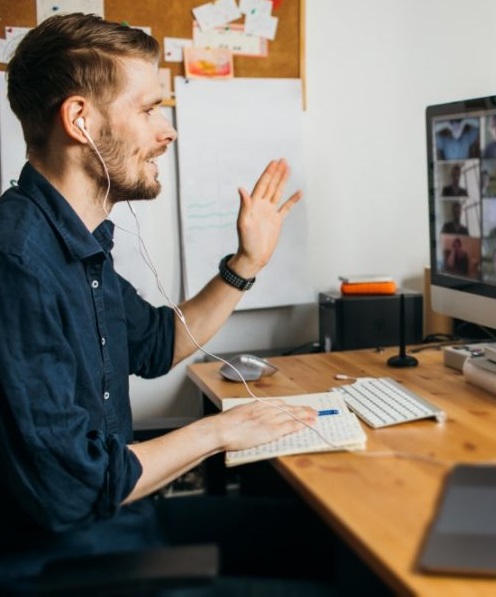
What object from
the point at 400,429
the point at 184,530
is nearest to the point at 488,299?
the point at 400,429

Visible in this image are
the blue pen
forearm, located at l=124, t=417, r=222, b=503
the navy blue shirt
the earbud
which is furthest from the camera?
the blue pen

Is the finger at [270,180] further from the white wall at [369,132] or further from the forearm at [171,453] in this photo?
the white wall at [369,132]

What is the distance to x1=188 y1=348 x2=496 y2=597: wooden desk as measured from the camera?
92 cm

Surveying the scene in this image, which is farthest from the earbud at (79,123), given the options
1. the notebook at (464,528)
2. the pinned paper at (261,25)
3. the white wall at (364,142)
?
the pinned paper at (261,25)

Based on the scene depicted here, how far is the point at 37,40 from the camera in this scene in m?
1.36

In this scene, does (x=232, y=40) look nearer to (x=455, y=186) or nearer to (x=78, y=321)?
(x=455, y=186)

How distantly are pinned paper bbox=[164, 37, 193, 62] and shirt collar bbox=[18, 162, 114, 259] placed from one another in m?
1.12

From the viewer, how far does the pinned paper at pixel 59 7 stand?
2215 mm

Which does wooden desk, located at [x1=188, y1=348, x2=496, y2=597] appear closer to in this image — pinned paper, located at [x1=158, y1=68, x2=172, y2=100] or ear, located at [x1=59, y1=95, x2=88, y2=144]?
ear, located at [x1=59, y1=95, x2=88, y2=144]

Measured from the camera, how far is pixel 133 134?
140 centimetres

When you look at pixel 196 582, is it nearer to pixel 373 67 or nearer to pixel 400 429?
pixel 400 429

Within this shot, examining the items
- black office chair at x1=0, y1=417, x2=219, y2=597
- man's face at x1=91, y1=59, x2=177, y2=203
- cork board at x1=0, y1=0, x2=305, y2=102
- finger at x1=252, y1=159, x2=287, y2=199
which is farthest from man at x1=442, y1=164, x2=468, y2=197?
black office chair at x1=0, y1=417, x2=219, y2=597

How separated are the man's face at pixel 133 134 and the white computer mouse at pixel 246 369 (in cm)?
50

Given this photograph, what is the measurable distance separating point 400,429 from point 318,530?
0.74ft
